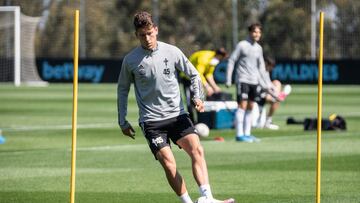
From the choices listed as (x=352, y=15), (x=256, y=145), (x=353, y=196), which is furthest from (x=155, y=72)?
(x=352, y=15)

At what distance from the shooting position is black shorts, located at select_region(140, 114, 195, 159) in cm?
1109

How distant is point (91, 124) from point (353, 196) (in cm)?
1412

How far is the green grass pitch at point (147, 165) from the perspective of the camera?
13.2 meters

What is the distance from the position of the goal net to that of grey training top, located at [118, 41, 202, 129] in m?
40.7

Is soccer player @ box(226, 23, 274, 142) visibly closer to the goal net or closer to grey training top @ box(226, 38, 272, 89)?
grey training top @ box(226, 38, 272, 89)

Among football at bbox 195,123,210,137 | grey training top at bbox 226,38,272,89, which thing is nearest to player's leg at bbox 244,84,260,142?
grey training top at bbox 226,38,272,89

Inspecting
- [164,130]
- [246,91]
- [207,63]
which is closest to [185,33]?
[207,63]

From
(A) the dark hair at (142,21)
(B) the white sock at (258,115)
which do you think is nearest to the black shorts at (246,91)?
(B) the white sock at (258,115)

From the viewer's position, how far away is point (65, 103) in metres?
36.6

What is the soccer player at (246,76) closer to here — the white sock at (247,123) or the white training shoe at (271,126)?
the white sock at (247,123)

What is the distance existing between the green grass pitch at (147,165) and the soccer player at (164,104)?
5.10 feet

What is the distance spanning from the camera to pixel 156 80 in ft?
36.2

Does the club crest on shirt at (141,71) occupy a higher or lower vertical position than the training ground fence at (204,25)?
higher

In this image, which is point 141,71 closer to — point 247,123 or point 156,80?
point 156,80
